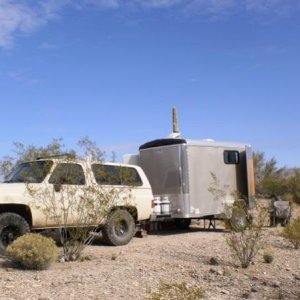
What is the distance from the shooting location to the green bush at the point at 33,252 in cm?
962

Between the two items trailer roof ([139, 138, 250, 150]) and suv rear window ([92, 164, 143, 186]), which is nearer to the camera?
suv rear window ([92, 164, 143, 186])

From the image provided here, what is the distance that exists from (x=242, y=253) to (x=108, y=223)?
370 centimetres

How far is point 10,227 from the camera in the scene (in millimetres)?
11711

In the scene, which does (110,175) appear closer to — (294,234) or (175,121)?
(294,234)

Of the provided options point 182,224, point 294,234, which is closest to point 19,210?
point 294,234

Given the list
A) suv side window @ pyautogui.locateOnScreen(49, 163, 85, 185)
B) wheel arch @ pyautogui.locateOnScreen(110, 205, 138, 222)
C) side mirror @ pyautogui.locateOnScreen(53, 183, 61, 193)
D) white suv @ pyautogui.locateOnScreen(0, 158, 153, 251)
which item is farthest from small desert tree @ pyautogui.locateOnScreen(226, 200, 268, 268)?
side mirror @ pyautogui.locateOnScreen(53, 183, 61, 193)

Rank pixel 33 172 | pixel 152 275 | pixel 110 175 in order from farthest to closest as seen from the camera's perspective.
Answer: pixel 110 175 < pixel 33 172 < pixel 152 275

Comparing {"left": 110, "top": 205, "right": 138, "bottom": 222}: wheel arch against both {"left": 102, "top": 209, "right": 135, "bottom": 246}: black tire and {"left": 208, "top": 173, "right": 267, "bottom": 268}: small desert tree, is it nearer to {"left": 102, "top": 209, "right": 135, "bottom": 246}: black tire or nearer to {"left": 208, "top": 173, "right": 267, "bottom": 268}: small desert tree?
{"left": 102, "top": 209, "right": 135, "bottom": 246}: black tire

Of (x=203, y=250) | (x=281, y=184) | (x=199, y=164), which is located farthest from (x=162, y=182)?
(x=281, y=184)

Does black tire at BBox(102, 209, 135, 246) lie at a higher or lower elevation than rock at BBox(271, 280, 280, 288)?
higher

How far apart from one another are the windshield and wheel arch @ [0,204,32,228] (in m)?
0.55

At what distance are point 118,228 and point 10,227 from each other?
3.07 m

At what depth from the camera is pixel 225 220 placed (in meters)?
12.1

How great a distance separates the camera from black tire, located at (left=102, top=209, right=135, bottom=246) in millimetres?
13641
